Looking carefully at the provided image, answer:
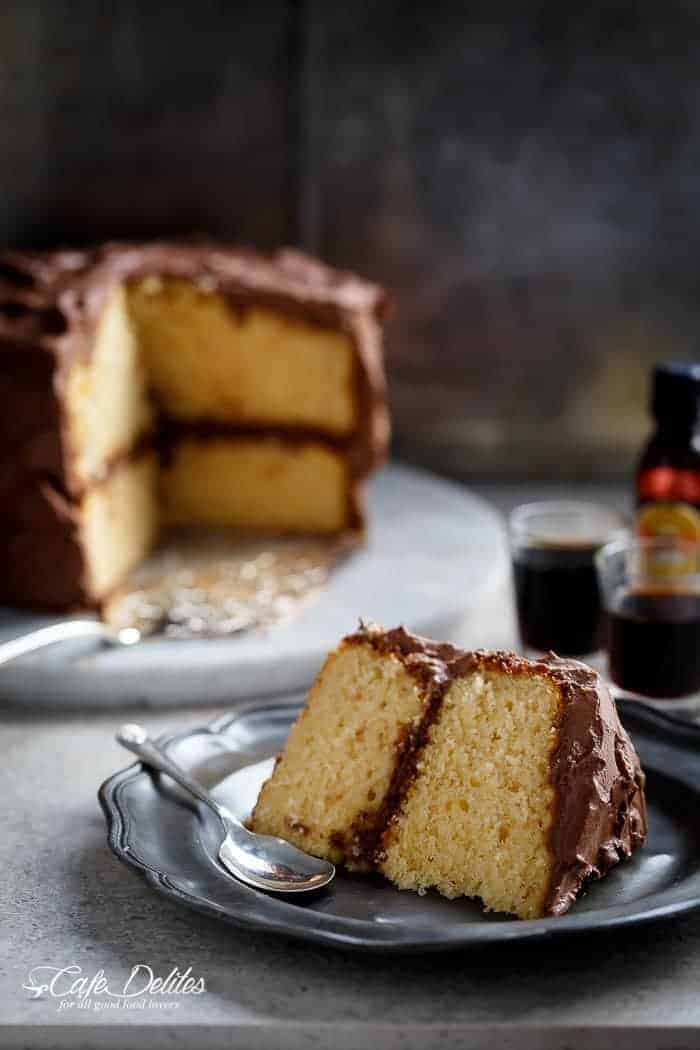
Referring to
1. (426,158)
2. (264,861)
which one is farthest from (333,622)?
(426,158)

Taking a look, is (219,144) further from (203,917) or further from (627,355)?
(203,917)

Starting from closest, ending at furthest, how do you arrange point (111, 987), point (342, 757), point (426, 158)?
point (111, 987) < point (342, 757) < point (426, 158)

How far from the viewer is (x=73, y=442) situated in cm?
304

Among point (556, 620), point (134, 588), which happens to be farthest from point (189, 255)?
point (556, 620)

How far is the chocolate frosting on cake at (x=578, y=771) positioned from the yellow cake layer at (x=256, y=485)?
1.69 metres

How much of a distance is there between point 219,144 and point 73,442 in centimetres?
113

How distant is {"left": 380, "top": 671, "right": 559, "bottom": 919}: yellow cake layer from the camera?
5.91 feet

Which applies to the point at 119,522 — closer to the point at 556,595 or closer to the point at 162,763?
the point at 556,595

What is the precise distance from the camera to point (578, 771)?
5.93 feet

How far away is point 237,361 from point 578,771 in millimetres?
2015

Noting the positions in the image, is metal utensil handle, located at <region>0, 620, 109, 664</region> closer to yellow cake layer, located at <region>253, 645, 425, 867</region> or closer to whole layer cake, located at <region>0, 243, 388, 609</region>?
whole layer cake, located at <region>0, 243, 388, 609</region>

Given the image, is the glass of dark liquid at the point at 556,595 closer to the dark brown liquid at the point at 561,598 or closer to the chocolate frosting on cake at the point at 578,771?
the dark brown liquid at the point at 561,598

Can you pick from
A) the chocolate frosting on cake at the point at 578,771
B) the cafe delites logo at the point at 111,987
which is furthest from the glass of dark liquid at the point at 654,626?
the cafe delites logo at the point at 111,987

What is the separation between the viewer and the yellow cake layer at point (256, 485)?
12.0ft
